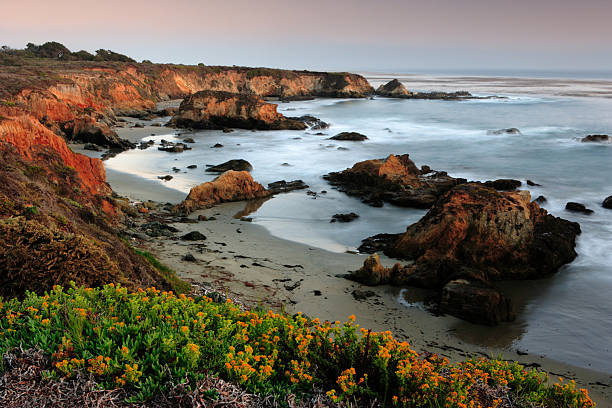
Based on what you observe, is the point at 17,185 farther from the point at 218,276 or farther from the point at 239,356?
the point at 239,356

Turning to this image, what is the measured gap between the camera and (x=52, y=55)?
74.9 m

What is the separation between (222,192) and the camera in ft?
56.5

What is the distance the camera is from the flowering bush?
11.3 feet

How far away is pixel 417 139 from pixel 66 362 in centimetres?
3942

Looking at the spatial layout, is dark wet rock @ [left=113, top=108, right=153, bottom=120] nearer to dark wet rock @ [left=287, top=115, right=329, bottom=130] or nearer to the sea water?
the sea water

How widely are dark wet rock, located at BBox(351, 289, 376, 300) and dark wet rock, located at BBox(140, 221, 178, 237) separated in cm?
586

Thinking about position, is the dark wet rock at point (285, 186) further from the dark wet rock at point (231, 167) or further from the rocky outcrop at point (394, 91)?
the rocky outcrop at point (394, 91)

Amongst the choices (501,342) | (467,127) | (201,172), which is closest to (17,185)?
(501,342)

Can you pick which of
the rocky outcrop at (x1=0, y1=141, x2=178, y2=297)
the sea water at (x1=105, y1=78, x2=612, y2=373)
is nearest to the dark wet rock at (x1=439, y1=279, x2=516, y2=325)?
the sea water at (x1=105, y1=78, x2=612, y2=373)

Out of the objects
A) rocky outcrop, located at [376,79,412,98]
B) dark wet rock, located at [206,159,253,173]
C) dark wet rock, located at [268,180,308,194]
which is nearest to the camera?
dark wet rock, located at [268,180,308,194]

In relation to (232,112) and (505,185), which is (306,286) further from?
(232,112)

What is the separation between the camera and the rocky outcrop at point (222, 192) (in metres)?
16.2

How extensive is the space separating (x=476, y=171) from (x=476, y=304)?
2032 cm

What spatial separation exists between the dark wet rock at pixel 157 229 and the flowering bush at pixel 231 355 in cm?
821
